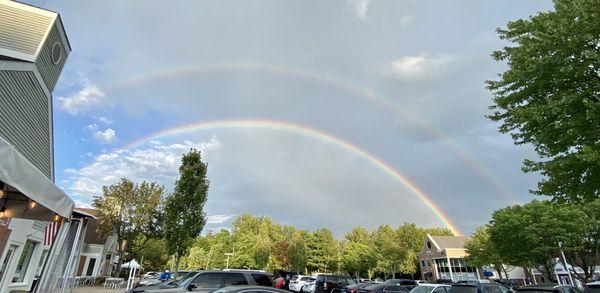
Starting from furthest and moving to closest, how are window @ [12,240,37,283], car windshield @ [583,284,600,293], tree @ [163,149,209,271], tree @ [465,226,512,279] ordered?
tree @ [465,226,512,279]
tree @ [163,149,209,271]
window @ [12,240,37,283]
car windshield @ [583,284,600,293]

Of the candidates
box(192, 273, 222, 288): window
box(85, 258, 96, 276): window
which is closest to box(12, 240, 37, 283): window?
box(192, 273, 222, 288): window

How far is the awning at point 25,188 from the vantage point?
14.0ft

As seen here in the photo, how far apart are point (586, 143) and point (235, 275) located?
38.4 feet

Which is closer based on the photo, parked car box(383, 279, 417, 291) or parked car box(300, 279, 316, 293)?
parked car box(383, 279, 417, 291)

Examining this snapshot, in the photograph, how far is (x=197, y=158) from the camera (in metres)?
24.2

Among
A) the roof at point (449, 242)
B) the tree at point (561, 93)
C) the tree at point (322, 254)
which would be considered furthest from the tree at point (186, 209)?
the roof at point (449, 242)

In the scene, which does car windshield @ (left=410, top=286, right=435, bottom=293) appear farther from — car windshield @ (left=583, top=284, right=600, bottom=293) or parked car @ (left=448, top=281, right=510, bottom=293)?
car windshield @ (left=583, top=284, right=600, bottom=293)

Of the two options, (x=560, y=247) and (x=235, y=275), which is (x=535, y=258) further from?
(x=235, y=275)

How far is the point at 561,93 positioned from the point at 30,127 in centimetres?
2270

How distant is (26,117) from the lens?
17.0 metres

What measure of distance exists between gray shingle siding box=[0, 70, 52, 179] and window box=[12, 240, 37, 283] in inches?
161

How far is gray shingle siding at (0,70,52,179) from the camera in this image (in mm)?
14883

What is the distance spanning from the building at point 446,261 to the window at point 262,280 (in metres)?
55.3

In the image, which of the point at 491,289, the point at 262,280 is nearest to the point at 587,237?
the point at 491,289
